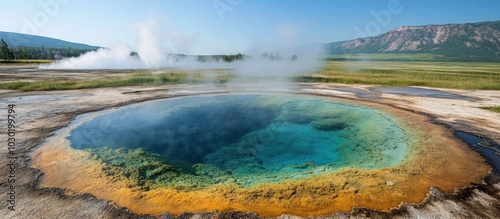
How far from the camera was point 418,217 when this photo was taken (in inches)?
192

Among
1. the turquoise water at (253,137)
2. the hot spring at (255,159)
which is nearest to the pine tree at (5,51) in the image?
the turquoise water at (253,137)

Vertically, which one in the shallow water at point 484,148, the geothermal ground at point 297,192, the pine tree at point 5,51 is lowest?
the shallow water at point 484,148

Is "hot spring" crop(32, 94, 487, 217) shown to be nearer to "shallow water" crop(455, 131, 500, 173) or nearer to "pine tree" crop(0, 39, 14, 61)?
"shallow water" crop(455, 131, 500, 173)

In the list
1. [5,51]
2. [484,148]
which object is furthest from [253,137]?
[5,51]

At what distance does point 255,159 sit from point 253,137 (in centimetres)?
247

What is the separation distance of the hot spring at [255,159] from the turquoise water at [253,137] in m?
0.04

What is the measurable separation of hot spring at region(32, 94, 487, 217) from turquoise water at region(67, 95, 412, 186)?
0.14ft

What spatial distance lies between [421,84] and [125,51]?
233 ft

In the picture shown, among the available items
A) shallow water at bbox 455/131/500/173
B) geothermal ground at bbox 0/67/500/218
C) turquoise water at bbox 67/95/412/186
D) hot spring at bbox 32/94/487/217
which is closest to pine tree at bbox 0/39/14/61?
turquoise water at bbox 67/95/412/186

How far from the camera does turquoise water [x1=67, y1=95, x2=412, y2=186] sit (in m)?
8.33

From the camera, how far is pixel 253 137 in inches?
461

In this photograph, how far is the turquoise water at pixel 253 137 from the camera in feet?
27.3

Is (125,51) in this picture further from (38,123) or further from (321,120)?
(321,120)

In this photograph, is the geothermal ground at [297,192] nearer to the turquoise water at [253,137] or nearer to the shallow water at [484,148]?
the shallow water at [484,148]
